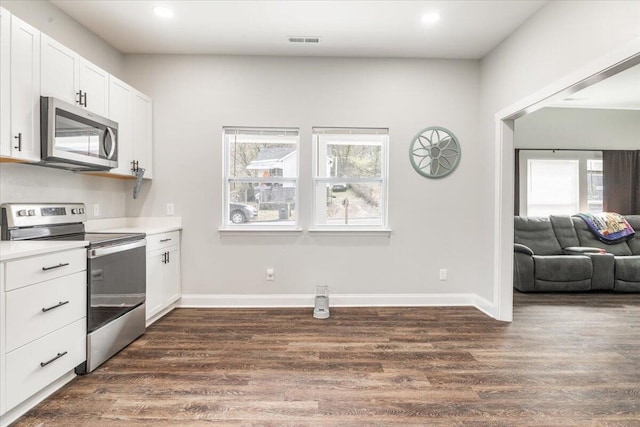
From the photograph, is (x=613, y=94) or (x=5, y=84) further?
(x=613, y=94)

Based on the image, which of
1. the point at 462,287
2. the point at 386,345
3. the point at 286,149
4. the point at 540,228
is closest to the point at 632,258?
the point at 540,228

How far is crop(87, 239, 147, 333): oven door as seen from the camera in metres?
2.27

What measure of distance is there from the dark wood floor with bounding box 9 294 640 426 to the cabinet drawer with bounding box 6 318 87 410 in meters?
0.14

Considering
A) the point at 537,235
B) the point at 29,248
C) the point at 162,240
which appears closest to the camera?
the point at 29,248

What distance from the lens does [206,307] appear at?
12.0ft

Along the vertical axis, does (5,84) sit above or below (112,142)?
above

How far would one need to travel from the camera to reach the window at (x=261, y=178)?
376cm

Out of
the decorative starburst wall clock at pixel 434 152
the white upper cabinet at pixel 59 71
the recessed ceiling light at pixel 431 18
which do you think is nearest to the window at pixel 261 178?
the decorative starburst wall clock at pixel 434 152

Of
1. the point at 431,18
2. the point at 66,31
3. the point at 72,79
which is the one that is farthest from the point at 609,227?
the point at 66,31

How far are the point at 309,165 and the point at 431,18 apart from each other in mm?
1798

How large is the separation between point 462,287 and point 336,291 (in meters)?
1.44

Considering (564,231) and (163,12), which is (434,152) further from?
(163,12)

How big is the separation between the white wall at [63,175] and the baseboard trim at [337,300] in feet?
4.34

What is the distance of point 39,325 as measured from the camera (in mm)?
1889
